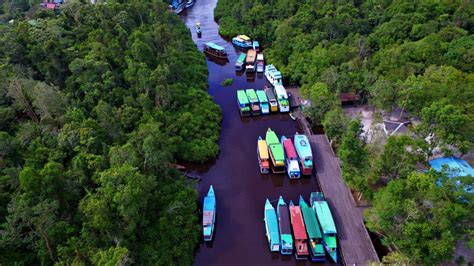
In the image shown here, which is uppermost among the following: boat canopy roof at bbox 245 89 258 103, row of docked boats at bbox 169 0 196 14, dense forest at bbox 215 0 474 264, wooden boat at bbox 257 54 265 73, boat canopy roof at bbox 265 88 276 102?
dense forest at bbox 215 0 474 264

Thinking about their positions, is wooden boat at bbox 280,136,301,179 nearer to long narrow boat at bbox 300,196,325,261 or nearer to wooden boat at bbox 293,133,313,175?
wooden boat at bbox 293,133,313,175

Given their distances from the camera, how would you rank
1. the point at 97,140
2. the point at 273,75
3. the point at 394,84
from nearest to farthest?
1. the point at 97,140
2. the point at 394,84
3. the point at 273,75

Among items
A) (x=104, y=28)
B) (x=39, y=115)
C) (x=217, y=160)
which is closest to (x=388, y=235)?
(x=217, y=160)

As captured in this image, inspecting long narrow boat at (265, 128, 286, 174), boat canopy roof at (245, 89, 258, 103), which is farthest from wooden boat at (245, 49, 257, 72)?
long narrow boat at (265, 128, 286, 174)

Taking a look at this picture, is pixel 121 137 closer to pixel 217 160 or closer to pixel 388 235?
pixel 217 160

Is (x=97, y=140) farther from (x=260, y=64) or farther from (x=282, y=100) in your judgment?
(x=260, y=64)

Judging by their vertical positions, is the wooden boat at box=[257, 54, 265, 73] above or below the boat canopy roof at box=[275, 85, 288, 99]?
below

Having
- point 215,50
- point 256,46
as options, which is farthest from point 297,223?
point 215,50
